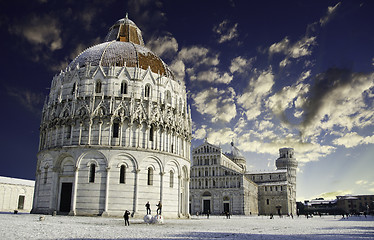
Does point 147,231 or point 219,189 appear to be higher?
point 219,189

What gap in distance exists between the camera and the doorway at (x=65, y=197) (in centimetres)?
3817

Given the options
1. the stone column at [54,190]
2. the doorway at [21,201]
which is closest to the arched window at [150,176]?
the stone column at [54,190]

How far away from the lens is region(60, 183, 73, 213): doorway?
38.2m

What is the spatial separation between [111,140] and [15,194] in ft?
163

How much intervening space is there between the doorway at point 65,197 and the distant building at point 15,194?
41.1 metres

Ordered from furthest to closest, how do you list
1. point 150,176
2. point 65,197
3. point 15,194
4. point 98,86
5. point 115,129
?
point 15,194 → point 98,86 → point 150,176 → point 115,129 → point 65,197

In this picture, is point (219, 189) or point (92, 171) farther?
point (219, 189)

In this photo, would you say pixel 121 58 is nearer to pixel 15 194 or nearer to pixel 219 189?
pixel 15 194

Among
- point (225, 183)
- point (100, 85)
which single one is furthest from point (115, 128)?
point (225, 183)

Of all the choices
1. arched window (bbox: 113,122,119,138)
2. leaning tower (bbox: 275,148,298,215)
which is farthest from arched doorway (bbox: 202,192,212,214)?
arched window (bbox: 113,122,119,138)

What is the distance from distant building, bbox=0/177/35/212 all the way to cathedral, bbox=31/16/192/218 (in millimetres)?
37448

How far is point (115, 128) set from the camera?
39812 millimetres

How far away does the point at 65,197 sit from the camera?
38438 millimetres

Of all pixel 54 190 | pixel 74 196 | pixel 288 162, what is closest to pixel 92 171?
pixel 74 196
